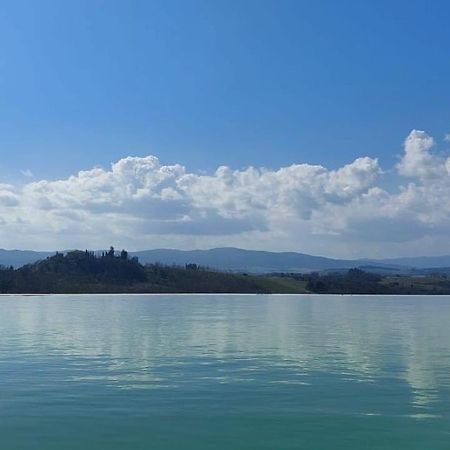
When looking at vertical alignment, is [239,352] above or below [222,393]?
above

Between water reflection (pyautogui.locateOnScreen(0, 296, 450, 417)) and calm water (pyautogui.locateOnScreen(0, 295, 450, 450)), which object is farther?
water reflection (pyautogui.locateOnScreen(0, 296, 450, 417))

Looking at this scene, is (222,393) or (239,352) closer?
(222,393)

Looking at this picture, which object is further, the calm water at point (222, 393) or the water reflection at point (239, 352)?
the water reflection at point (239, 352)

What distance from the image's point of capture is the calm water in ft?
93.6

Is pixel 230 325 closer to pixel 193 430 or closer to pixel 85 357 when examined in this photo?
pixel 85 357

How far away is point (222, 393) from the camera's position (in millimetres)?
38438

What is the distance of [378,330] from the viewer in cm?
8762

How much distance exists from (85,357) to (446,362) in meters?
27.6

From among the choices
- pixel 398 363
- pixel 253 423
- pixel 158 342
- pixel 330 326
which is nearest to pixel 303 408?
pixel 253 423

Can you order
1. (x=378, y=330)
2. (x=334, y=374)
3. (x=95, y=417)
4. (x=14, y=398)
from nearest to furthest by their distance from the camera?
(x=95, y=417), (x=14, y=398), (x=334, y=374), (x=378, y=330)

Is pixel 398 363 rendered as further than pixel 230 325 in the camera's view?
No

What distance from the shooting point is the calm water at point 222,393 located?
28.5 m

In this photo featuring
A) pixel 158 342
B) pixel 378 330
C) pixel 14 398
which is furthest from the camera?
pixel 378 330

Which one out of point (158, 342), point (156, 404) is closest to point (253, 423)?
point (156, 404)
